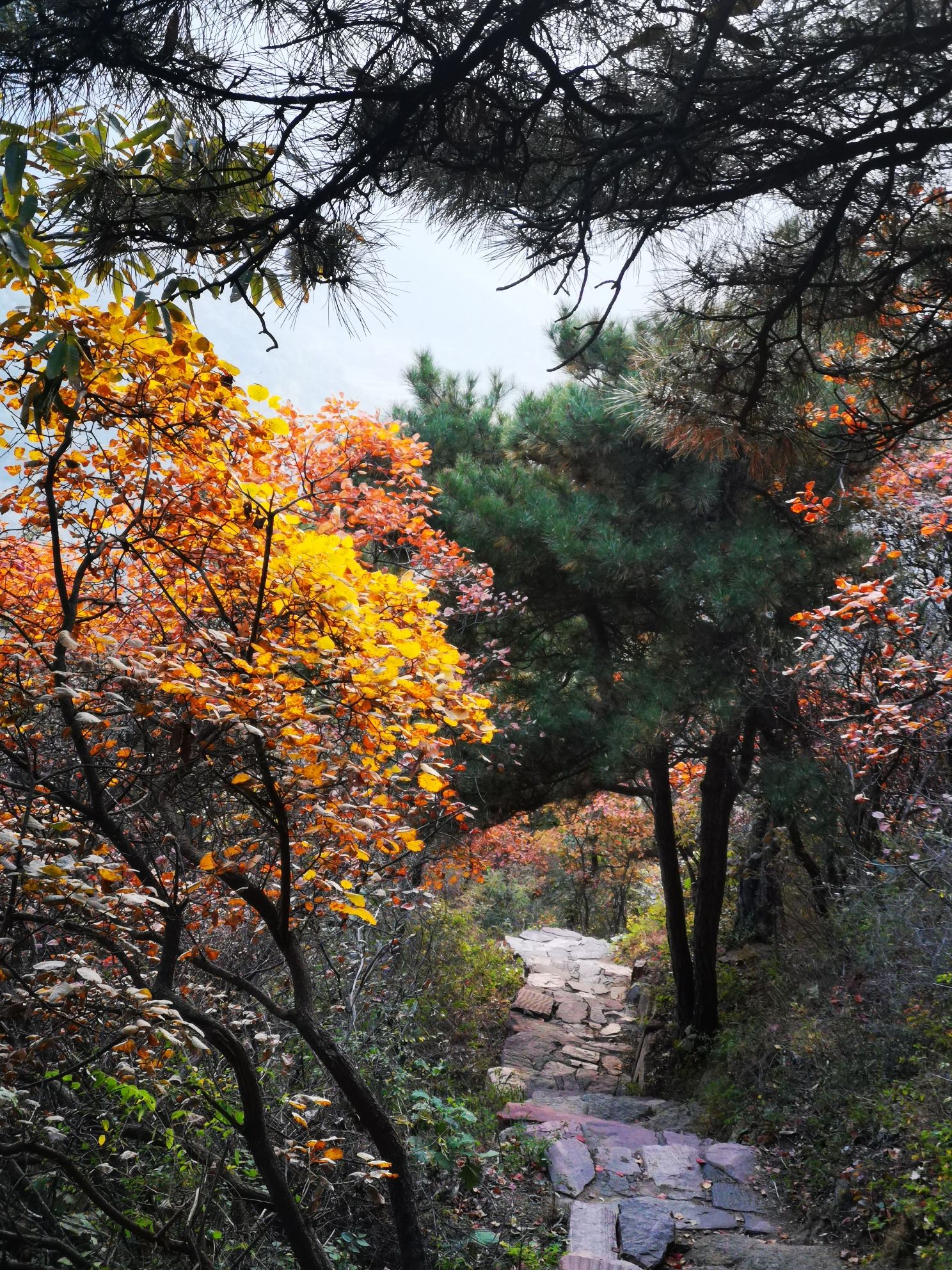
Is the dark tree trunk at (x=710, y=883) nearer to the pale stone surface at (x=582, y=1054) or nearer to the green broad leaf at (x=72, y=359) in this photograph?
the pale stone surface at (x=582, y=1054)

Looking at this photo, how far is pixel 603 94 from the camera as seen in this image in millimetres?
2416

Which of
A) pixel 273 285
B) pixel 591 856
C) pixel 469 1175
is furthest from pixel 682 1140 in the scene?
pixel 591 856

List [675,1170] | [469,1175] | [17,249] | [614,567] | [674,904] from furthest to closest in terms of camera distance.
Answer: [674,904] < [614,567] < [675,1170] < [469,1175] < [17,249]

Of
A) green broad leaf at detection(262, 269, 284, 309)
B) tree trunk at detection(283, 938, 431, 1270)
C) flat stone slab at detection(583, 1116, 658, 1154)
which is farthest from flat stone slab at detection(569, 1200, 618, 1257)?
green broad leaf at detection(262, 269, 284, 309)

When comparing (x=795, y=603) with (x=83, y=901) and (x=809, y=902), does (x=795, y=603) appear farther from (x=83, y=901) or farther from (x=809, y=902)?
(x=83, y=901)

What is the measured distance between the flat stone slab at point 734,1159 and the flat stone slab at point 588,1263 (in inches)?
68.0

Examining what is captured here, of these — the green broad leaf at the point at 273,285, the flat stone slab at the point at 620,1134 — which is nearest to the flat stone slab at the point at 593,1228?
the flat stone slab at the point at 620,1134

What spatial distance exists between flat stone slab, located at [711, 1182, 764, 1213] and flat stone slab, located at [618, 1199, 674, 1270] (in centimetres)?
45

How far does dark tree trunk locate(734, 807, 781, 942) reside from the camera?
8.45 m

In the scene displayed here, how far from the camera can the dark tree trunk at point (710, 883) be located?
8453mm

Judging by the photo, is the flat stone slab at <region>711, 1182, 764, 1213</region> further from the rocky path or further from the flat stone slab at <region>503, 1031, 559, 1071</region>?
the flat stone slab at <region>503, 1031, 559, 1071</region>

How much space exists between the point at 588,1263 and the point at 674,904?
16.3 ft

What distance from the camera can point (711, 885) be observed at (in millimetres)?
8664

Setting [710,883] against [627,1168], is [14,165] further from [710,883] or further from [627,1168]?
[710,883]
